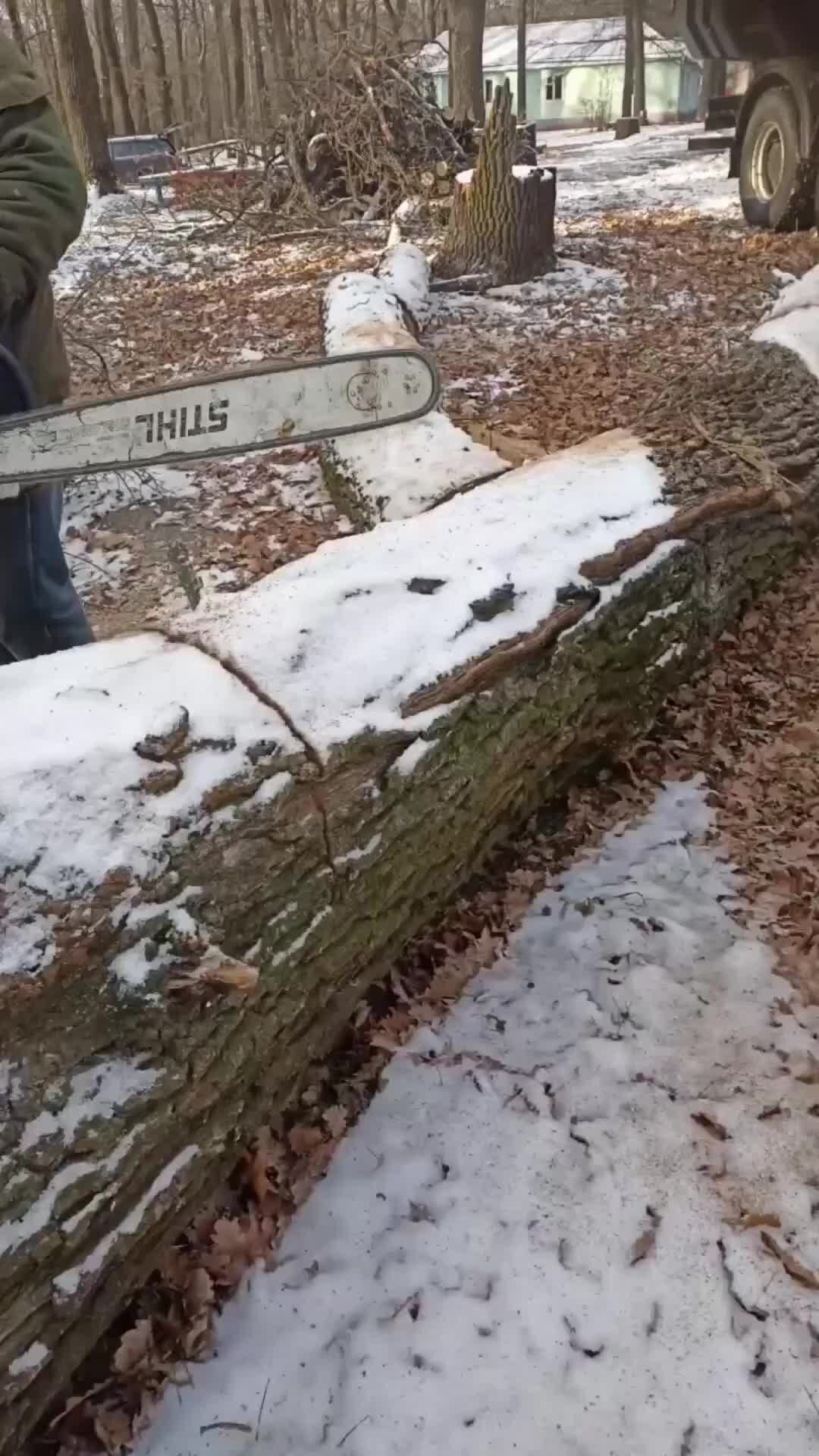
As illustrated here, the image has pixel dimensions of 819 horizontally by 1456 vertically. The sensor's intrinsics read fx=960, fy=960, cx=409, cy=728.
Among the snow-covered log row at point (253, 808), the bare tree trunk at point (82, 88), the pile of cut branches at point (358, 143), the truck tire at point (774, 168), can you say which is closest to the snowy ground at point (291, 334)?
the truck tire at point (774, 168)

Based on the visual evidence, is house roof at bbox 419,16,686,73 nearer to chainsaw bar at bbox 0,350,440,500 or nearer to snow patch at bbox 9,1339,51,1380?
chainsaw bar at bbox 0,350,440,500

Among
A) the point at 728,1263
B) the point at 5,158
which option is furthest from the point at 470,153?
the point at 728,1263

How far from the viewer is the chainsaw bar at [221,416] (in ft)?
7.95

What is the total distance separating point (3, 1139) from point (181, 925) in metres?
0.43

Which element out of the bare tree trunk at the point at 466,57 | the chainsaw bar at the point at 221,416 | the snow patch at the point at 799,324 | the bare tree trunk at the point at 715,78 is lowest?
the snow patch at the point at 799,324

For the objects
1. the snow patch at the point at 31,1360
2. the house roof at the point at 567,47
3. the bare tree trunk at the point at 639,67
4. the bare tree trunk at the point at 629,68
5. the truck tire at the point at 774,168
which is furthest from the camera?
the house roof at the point at 567,47

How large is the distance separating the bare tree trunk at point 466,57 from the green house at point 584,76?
66.5 feet

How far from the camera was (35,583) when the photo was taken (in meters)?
2.68

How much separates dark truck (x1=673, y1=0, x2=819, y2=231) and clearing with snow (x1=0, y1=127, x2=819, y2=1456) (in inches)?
275

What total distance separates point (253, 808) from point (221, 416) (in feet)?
3.86

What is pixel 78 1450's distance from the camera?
5.32ft

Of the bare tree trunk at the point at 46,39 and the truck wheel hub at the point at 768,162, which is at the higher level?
the bare tree trunk at the point at 46,39

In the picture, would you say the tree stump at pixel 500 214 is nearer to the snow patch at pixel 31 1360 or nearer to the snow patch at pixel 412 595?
the snow patch at pixel 412 595

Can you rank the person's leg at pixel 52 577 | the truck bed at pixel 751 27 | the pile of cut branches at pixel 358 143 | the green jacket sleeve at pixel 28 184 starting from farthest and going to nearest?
the pile of cut branches at pixel 358 143 < the truck bed at pixel 751 27 < the person's leg at pixel 52 577 < the green jacket sleeve at pixel 28 184
